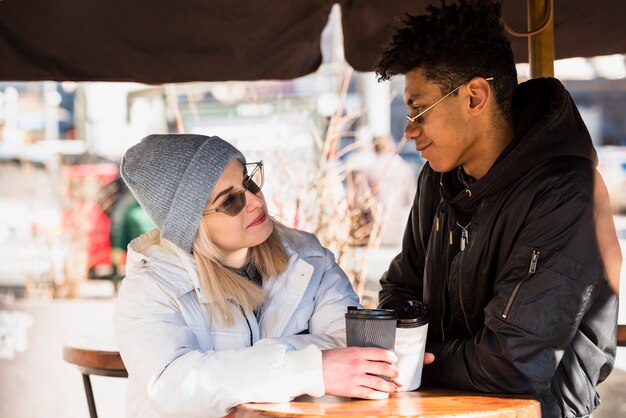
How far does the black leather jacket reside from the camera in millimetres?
2057

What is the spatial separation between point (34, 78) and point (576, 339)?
7.97ft

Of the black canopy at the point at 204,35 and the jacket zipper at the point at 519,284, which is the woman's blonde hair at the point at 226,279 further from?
Result: the black canopy at the point at 204,35

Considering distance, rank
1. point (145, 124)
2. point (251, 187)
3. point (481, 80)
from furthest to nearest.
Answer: point (145, 124), point (251, 187), point (481, 80)

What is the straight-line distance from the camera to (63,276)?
6785 mm

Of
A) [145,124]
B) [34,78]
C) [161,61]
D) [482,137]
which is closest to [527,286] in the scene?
[482,137]

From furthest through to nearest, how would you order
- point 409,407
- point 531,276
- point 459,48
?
point 459,48
point 531,276
point 409,407

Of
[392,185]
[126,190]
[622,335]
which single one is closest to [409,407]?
[622,335]

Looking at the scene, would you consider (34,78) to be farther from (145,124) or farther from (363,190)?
(145,124)

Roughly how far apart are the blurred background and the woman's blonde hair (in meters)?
1.99

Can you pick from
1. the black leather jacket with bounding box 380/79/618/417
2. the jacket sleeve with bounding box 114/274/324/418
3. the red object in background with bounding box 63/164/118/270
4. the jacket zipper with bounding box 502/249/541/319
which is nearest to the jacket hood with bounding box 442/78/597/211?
the black leather jacket with bounding box 380/79/618/417

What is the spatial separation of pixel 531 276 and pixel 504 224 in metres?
0.21

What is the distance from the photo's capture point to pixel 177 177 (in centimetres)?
245

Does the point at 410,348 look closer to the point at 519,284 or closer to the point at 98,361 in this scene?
the point at 519,284

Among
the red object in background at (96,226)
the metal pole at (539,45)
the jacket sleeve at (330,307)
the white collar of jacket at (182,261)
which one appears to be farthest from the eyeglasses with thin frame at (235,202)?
the red object in background at (96,226)
